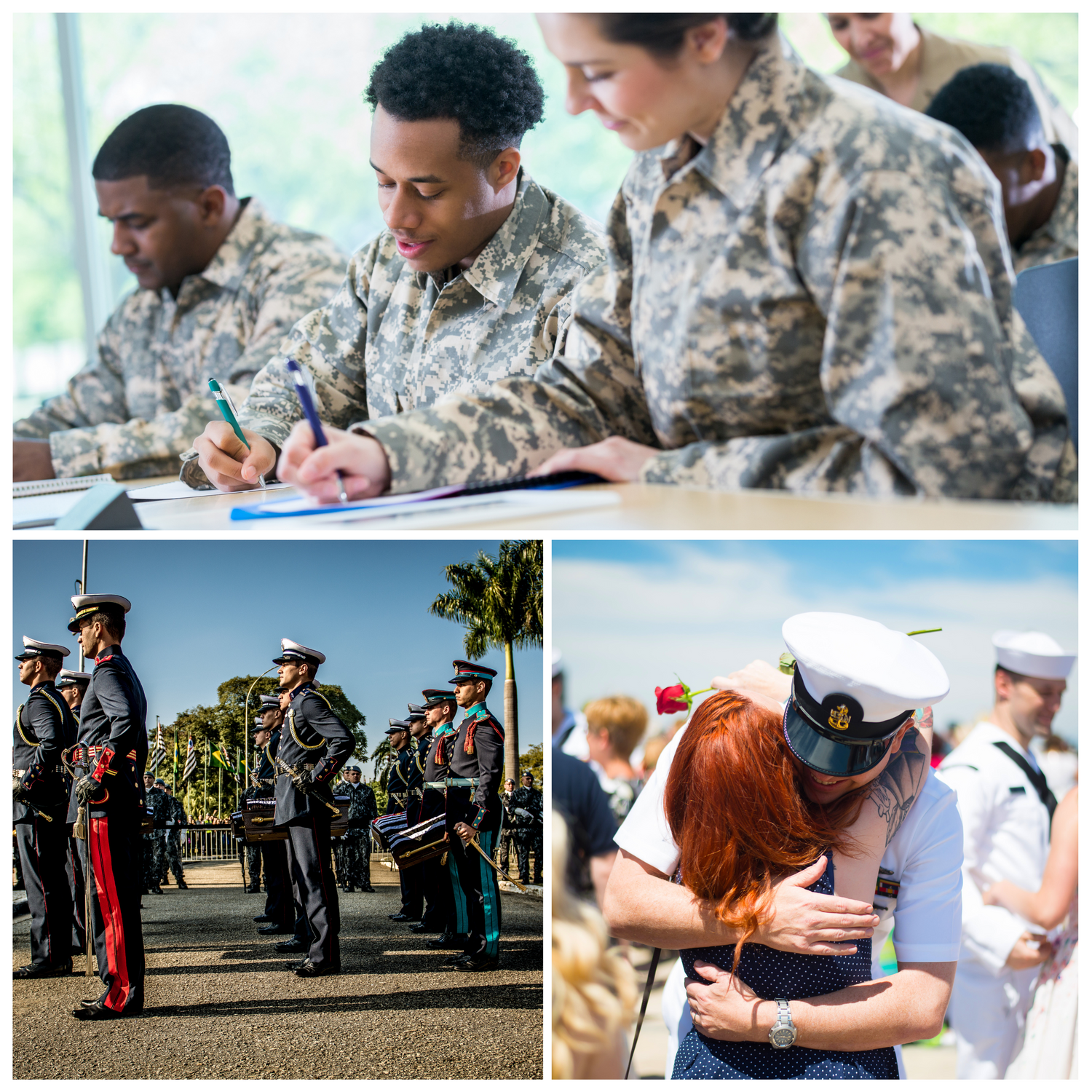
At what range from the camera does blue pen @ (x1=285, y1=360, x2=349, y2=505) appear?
47.2 inches

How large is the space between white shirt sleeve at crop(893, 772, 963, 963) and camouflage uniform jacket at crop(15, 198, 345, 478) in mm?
1691

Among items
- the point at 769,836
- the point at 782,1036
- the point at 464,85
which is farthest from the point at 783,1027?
the point at 464,85

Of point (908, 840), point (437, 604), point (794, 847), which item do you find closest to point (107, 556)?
point (437, 604)

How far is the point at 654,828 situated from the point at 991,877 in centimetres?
56

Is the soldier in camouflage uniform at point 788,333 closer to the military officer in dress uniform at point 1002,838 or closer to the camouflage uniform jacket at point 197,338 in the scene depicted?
the military officer in dress uniform at point 1002,838

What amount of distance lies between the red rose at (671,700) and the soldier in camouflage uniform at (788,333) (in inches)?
14.7

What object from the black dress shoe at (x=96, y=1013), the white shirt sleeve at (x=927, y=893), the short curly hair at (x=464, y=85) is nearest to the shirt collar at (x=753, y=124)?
the short curly hair at (x=464, y=85)

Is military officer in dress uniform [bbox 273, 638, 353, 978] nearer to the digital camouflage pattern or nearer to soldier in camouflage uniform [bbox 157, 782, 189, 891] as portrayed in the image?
soldier in camouflage uniform [bbox 157, 782, 189, 891]

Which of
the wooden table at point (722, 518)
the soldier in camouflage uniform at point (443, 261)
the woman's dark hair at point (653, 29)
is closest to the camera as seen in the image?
the wooden table at point (722, 518)

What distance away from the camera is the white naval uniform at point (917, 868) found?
4.85 ft

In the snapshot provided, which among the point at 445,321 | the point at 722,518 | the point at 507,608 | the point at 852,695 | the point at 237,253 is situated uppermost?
the point at 237,253

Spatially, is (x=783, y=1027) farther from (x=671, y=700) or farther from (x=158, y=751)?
(x=158, y=751)

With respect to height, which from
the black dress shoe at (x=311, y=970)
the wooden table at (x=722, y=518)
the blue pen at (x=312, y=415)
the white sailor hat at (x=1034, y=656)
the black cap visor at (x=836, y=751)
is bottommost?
the black dress shoe at (x=311, y=970)

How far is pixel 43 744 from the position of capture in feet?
5.59
